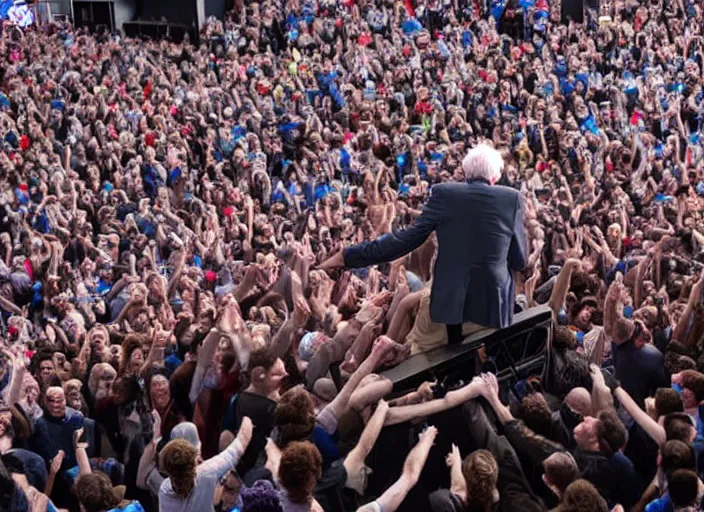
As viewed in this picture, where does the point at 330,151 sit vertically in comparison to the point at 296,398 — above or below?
below

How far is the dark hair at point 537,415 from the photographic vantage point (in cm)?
602

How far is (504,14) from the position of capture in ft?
85.8

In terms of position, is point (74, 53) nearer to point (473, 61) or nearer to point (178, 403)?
point (473, 61)

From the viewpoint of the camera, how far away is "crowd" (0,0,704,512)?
19.5 feet

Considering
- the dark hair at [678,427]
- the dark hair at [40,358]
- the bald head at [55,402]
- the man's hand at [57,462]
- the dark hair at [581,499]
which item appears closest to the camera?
the dark hair at [581,499]

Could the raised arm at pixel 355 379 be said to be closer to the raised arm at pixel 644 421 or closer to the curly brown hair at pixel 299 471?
the curly brown hair at pixel 299 471

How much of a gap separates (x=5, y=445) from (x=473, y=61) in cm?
1832

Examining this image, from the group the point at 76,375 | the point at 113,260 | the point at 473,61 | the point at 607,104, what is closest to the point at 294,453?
the point at 76,375

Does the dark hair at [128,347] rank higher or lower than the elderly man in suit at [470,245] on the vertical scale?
lower

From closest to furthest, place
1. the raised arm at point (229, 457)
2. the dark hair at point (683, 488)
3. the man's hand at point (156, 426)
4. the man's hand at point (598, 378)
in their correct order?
the dark hair at point (683, 488), the raised arm at point (229, 457), the man's hand at point (598, 378), the man's hand at point (156, 426)

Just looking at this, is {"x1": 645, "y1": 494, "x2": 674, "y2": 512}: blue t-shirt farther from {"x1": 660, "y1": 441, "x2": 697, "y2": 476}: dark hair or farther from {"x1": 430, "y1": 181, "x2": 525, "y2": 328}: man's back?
{"x1": 430, "y1": 181, "x2": 525, "y2": 328}: man's back

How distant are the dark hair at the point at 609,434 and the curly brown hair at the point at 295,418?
1221mm

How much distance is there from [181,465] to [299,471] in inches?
19.3

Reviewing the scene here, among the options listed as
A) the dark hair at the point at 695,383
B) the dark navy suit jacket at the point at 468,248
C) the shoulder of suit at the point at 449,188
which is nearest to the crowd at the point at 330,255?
the dark hair at the point at 695,383
